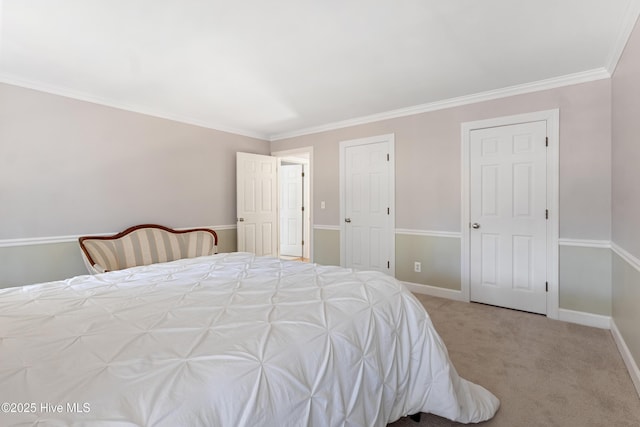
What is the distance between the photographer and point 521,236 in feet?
10.4

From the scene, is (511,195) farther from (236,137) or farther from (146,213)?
(146,213)

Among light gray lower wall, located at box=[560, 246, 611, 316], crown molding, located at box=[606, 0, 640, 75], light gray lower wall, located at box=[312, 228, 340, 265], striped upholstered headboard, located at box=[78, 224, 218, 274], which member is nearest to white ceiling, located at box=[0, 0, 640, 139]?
crown molding, located at box=[606, 0, 640, 75]

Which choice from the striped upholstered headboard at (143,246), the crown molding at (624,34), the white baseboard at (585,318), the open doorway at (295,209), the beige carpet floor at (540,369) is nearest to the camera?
the beige carpet floor at (540,369)

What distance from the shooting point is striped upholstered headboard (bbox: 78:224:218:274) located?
3.00 m

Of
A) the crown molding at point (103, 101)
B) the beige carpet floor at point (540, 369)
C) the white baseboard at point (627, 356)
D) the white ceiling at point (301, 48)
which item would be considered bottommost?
the beige carpet floor at point (540, 369)

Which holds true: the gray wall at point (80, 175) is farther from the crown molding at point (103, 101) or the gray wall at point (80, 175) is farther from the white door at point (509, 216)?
the white door at point (509, 216)

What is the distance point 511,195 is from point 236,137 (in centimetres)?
380

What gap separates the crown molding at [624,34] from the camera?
187 cm

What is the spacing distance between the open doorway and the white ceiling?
3037 mm

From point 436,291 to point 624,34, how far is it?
2.82 metres

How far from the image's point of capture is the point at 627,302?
2182 mm

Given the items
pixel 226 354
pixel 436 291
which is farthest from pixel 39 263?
pixel 436 291

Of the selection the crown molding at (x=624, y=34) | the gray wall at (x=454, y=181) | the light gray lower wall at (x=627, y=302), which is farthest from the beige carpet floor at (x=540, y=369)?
the crown molding at (x=624, y=34)

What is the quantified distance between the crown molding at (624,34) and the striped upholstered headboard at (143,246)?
13.8 feet
